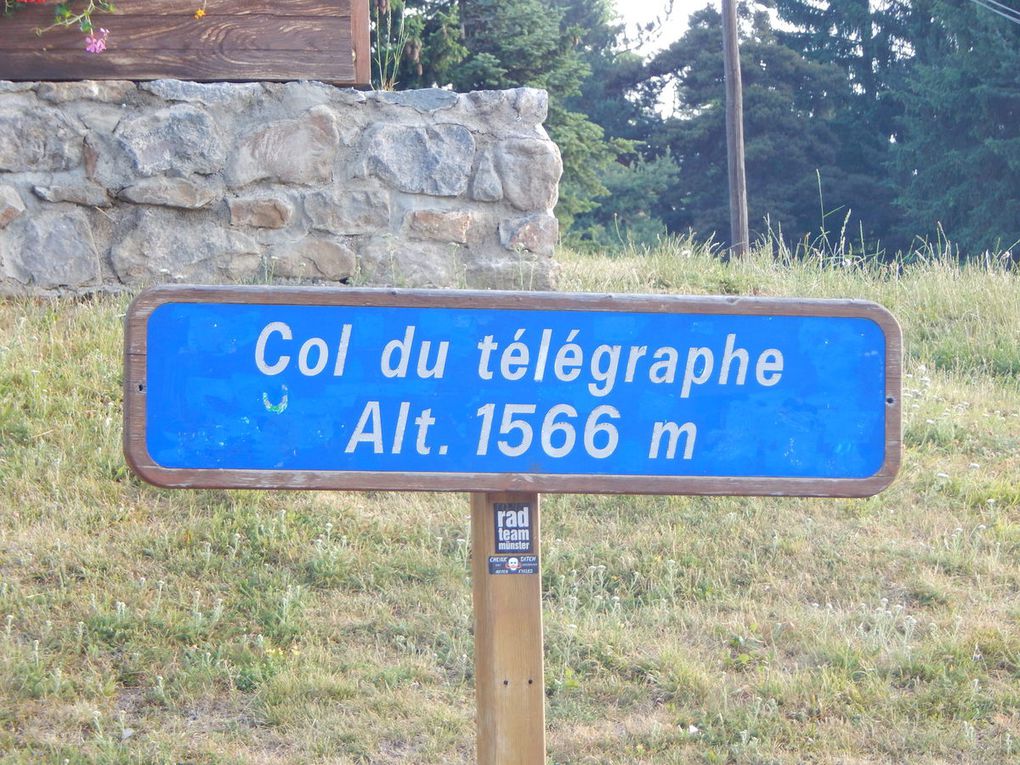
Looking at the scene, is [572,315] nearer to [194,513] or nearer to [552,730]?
[552,730]

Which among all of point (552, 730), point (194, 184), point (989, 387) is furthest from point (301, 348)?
point (989, 387)

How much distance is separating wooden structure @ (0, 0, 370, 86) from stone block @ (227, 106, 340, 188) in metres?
0.28

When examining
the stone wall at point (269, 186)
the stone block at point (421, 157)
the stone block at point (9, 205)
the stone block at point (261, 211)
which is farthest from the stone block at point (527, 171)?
the stone block at point (9, 205)

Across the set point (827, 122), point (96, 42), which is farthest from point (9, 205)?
point (827, 122)

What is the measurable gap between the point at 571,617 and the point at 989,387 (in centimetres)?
311

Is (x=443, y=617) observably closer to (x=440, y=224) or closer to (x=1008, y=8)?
(x=440, y=224)

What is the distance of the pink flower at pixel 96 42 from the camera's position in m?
5.23

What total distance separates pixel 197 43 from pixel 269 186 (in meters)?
0.76

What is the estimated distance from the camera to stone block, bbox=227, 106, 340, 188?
5.32 metres

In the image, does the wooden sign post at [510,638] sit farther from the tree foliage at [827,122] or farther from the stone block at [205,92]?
the tree foliage at [827,122]

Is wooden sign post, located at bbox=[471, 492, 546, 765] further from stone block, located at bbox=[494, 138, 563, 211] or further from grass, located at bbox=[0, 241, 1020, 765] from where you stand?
stone block, located at bbox=[494, 138, 563, 211]

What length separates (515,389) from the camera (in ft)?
5.85

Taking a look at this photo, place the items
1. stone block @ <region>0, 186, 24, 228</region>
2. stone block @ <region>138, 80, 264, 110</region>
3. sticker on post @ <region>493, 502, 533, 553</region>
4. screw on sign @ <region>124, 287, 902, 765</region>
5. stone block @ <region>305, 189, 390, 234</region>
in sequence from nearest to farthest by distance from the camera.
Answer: screw on sign @ <region>124, 287, 902, 765</region>
sticker on post @ <region>493, 502, 533, 553</region>
stone block @ <region>0, 186, 24, 228</region>
stone block @ <region>138, 80, 264, 110</region>
stone block @ <region>305, 189, 390, 234</region>

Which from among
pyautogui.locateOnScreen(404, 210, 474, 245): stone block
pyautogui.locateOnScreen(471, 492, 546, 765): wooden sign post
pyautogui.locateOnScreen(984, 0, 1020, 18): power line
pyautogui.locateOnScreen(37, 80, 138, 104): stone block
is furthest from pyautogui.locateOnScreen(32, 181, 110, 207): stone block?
pyautogui.locateOnScreen(984, 0, 1020, 18): power line
